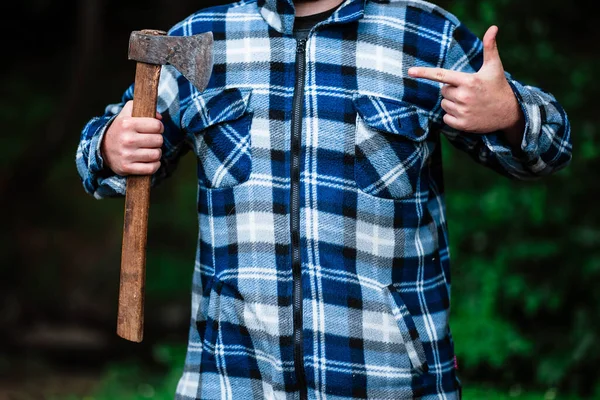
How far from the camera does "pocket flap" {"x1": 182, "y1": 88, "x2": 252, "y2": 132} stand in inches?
87.4

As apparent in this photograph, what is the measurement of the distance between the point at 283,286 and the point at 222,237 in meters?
0.24

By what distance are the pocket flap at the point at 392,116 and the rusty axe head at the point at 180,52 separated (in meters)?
0.42

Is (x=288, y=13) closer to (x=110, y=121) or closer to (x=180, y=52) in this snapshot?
(x=180, y=52)

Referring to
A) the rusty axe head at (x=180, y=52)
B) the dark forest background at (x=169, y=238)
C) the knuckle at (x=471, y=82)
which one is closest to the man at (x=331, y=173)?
the knuckle at (x=471, y=82)

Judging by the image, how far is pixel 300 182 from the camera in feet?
7.04

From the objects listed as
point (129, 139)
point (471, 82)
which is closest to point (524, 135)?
point (471, 82)

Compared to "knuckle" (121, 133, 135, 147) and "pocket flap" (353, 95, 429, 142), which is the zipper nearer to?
"pocket flap" (353, 95, 429, 142)

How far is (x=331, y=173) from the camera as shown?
2.15m

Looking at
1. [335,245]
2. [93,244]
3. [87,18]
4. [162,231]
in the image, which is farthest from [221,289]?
[93,244]

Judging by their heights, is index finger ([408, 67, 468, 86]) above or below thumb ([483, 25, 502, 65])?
below

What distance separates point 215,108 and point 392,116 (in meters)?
0.50

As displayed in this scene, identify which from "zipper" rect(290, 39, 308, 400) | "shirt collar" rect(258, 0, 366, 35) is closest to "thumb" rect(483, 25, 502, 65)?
"shirt collar" rect(258, 0, 366, 35)

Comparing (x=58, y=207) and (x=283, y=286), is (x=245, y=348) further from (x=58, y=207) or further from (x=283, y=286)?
(x=58, y=207)

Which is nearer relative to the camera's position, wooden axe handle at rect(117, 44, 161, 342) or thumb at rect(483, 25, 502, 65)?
thumb at rect(483, 25, 502, 65)
